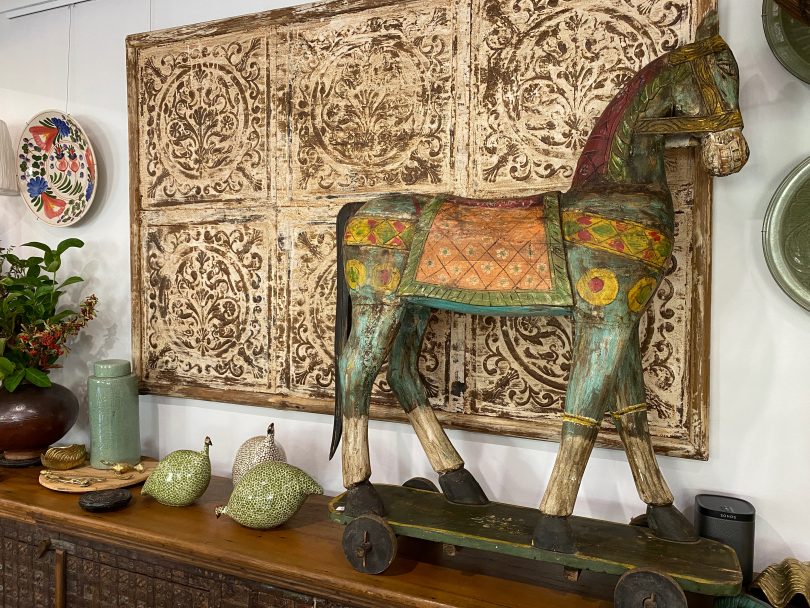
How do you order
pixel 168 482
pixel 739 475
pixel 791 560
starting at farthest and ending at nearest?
pixel 168 482 < pixel 739 475 < pixel 791 560

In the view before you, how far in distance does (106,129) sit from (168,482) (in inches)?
51.3

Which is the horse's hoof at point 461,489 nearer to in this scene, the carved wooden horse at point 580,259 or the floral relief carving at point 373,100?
the carved wooden horse at point 580,259

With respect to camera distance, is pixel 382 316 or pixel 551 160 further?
pixel 551 160

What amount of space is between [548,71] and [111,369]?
158 centimetres

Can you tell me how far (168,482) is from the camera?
1681mm

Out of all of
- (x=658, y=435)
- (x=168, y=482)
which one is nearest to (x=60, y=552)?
(x=168, y=482)

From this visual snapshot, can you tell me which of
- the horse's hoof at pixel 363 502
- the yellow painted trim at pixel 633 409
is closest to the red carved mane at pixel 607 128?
the yellow painted trim at pixel 633 409

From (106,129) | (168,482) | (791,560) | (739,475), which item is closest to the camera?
(791,560)

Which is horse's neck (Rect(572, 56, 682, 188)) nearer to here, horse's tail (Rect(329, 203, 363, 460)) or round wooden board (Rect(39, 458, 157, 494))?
horse's tail (Rect(329, 203, 363, 460))

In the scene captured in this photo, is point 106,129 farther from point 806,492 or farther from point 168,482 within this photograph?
point 806,492

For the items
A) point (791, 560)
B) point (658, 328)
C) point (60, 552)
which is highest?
point (658, 328)

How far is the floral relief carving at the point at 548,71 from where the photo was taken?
4.87 feet

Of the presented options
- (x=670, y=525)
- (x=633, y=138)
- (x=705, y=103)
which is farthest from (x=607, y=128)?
(x=670, y=525)

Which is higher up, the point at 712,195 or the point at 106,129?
the point at 106,129
